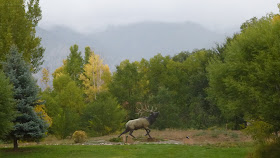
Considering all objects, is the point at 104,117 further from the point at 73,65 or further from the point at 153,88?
the point at 73,65

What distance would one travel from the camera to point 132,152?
17.6 meters

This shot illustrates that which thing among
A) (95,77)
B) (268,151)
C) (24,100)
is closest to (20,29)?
→ (24,100)

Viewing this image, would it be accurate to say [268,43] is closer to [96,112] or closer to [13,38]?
[13,38]

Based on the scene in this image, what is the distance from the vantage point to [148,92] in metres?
48.0

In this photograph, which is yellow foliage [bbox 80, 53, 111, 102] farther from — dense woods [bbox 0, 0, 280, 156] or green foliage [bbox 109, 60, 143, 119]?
green foliage [bbox 109, 60, 143, 119]

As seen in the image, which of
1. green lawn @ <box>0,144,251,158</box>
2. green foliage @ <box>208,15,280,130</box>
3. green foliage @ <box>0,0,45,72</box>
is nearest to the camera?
green foliage @ <box>208,15,280,130</box>

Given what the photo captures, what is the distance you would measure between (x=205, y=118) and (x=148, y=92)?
461 inches

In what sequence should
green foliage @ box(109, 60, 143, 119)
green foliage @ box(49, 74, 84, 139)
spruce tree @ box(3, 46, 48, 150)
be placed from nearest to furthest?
spruce tree @ box(3, 46, 48, 150), green foliage @ box(49, 74, 84, 139), green foliage @ box(109, 60, 143, 119)

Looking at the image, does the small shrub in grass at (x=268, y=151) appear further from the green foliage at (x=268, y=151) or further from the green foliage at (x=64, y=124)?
the green foliage at (x=64, y=124)

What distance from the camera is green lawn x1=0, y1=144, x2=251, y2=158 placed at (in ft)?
53.8

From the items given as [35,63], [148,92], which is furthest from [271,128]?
[148,92]

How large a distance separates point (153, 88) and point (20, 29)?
27.3 m

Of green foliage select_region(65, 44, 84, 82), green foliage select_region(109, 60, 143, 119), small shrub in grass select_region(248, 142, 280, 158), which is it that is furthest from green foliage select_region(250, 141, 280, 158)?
green foliage select_region(65, 44, 84, 82)

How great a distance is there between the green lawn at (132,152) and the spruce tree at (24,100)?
3.74 ft
